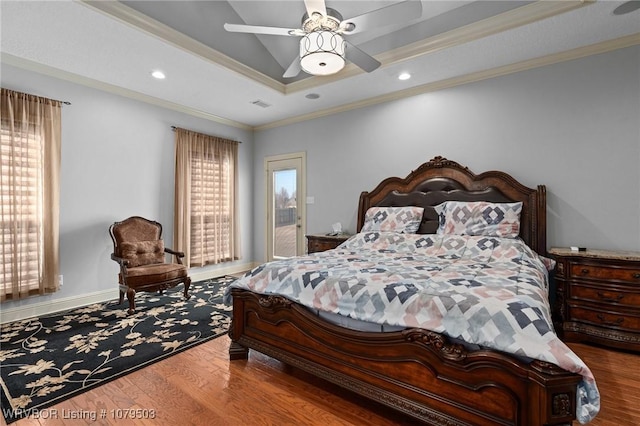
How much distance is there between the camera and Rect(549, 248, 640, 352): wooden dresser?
2535 millimetres


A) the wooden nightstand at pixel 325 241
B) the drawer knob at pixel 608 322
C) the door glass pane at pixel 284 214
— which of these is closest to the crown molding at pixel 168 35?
the door glass pane at pixel 284 214

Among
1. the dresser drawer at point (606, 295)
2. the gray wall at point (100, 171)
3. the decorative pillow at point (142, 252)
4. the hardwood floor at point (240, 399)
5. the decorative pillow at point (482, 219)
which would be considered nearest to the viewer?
→ the hardwood floor at point (240, 399)

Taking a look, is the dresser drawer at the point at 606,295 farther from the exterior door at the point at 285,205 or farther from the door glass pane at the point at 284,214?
the door glass pane at the point at 284,214

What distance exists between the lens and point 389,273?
203cm

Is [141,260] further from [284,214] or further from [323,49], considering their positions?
[323,49]

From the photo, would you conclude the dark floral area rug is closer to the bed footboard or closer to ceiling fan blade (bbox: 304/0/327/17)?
the bed footboard

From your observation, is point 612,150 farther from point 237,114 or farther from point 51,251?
point 51,251

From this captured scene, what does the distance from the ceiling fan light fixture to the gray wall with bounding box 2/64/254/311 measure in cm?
307

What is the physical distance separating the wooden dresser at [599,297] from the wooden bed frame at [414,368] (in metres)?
1.95

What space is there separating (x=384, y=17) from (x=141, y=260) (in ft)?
12.6

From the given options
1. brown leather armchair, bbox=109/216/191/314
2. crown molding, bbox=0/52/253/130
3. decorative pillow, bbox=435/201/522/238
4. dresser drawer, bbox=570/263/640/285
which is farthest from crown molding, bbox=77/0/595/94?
brown leather armchair, bbox=109/216/191/314

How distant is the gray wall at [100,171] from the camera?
11.9 feet

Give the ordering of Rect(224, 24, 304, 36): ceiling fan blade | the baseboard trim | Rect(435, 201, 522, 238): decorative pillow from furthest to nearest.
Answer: the baseboard trim
Rect(435, 201, 522, 238): decorative pillow
Rect(224, 24, 304, 36): ceiling fan blade

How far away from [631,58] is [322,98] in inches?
133
